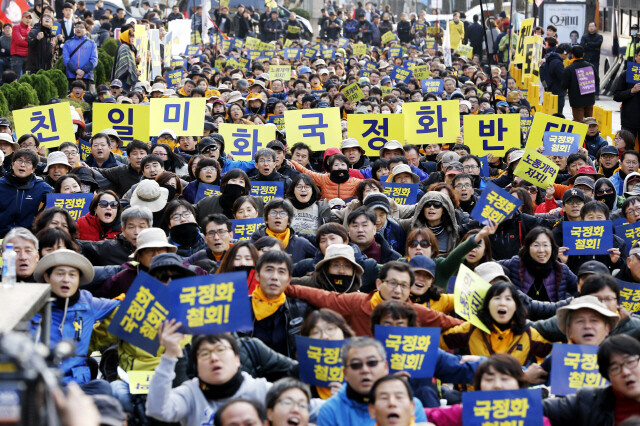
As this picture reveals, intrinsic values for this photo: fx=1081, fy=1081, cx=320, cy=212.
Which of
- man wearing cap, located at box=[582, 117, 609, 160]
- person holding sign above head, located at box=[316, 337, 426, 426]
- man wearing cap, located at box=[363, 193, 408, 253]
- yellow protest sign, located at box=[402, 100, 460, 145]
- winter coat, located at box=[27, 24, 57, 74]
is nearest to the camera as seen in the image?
person holding sign above head, located at box=[316, 337, 426, 426]

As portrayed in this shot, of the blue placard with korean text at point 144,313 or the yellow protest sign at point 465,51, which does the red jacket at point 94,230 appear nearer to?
the blue placard with korean text at point 144,313

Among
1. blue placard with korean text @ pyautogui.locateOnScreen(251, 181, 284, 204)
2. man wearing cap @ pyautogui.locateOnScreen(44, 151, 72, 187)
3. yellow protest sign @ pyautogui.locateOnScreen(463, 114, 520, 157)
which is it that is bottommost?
blue placard with korean text @ pyautogui.locateOnScreen(251, 181, 284, 204)

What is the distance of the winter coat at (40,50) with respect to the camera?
67.9 feet

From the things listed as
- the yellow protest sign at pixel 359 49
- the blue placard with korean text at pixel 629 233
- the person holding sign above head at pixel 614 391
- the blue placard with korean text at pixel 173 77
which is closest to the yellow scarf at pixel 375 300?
the person holding sign above head at pixel 614 391

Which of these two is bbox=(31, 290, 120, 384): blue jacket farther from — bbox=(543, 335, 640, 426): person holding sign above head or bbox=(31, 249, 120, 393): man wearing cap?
bbox=(543, 335, 640, 426): person holding sign above head

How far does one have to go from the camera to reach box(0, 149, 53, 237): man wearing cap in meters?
9.83

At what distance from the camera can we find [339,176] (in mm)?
10953

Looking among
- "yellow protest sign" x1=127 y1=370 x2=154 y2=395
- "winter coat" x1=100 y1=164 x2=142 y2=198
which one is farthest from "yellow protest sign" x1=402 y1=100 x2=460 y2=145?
"yellow protest sign" x1=127 y1=370 x2=154 y2=395

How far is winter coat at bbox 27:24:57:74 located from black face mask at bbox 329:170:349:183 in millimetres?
11411

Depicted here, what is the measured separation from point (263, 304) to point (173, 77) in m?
16.0

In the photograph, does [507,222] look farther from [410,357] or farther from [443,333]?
[410,357]

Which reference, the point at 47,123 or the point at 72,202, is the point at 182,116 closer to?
the point at 47,123

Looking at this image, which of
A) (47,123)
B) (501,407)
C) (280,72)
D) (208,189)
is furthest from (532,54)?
(501,407)

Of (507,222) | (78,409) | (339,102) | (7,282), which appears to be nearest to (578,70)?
(339,102)
